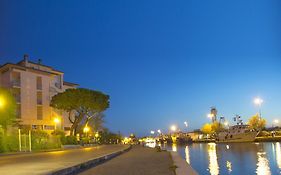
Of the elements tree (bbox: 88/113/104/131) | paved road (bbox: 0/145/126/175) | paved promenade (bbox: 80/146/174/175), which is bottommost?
paved promenade (bbox: 80/146/174/175)

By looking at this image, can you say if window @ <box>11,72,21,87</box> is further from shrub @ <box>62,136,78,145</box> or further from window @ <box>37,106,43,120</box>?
shrub @ <box>62,136,78,145</box>

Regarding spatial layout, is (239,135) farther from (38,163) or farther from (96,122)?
(38,163)

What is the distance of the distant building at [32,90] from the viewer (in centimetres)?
6256

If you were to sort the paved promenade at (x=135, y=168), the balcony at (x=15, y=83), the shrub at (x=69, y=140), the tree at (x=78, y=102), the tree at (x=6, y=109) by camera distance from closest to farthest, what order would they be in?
the paved promenade at (x=135, y=168)
the tree at (x=6, y=109)
the shrub at (x=69, y=140)
the balcony at (x=15, y=83)
the tree at (x=78, y=102)

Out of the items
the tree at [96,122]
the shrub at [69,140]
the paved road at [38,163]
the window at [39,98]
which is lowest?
the paved road at [38,163]

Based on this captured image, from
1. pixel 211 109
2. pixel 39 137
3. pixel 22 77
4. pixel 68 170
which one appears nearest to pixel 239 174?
pixel 68 170

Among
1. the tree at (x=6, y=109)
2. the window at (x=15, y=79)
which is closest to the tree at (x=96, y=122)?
the window at (x=15, y=79)

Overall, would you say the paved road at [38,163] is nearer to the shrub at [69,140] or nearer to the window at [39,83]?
the shrub at [69,140]

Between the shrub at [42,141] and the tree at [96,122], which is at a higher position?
the tree at [96,122]

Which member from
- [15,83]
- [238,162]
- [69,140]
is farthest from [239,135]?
[238,162]

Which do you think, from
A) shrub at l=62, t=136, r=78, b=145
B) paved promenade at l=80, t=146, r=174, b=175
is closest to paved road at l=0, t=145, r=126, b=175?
paved promenade at l=80, t=146, r=174, b=175

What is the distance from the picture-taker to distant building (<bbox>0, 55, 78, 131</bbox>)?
62.6 meters

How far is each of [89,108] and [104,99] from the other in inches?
146

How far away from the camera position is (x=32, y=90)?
65688 millimetres
